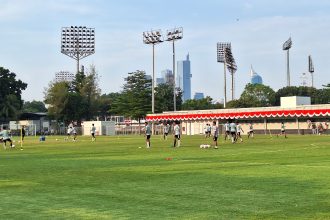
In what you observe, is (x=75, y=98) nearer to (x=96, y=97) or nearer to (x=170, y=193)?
(x=96, y=97)

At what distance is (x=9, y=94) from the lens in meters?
126

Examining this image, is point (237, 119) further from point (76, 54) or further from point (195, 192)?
point (195, 192)

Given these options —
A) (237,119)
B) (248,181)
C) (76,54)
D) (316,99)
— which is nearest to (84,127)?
(76,54)

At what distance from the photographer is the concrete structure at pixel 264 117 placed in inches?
3150

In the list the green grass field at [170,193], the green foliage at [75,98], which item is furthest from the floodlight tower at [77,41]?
the green grass field at [170,193]

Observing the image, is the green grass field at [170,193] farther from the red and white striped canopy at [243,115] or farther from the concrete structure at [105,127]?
the concrete structure at [105,127]

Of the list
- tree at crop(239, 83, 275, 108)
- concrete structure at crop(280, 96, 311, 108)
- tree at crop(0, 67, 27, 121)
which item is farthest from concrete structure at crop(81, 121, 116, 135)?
tree at crop(239, 83, 275, 108)

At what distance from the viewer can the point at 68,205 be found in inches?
448

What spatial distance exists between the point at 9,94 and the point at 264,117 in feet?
217

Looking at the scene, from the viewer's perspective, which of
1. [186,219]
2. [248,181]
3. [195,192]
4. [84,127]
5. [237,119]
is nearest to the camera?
[186,219]

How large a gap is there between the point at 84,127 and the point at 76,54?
79.0 feet

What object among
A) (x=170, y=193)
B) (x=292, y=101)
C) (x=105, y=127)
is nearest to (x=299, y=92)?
(x=292, y=101)

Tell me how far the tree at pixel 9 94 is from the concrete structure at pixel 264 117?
3957 cm

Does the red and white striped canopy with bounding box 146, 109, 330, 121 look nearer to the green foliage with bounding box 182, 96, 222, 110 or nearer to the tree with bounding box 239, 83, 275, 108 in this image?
the tree with bounding box 239, 83, 275, 108
